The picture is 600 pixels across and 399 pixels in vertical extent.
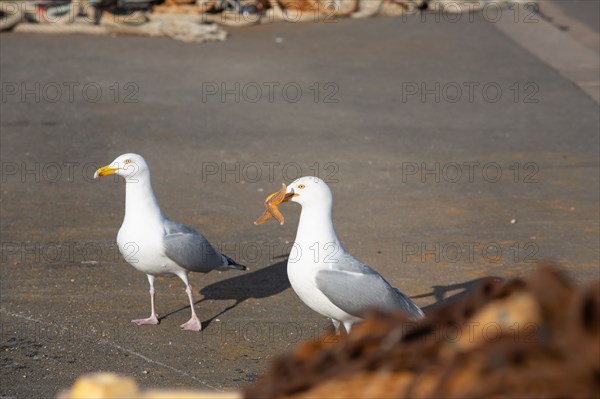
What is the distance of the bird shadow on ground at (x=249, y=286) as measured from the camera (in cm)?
851

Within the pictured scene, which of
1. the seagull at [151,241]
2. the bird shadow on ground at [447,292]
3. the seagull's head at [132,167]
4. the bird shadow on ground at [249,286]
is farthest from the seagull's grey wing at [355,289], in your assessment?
the seagull's head at [132,167]

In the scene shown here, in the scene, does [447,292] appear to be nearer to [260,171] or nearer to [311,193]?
[311,193]

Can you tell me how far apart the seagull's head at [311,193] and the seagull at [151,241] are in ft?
3.73

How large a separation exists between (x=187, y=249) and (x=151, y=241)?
0.28 meters

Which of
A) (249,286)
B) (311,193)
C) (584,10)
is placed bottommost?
(249,286)

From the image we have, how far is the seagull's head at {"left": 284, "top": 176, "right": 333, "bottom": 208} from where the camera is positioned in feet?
22.8

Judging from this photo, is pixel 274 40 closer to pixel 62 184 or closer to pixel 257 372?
pixel 62 184

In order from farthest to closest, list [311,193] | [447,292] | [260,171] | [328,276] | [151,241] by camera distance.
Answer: [260,171], [447,292], [151,241], [311,193], [328,276]

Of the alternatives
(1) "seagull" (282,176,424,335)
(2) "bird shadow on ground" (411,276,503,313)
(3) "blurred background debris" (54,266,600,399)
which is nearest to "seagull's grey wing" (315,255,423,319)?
(1) "seagull" (282,176,424,335)

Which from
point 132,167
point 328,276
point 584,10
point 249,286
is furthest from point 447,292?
point 584,10

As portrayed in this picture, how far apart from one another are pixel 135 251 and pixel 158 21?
Answer: 11.4 m

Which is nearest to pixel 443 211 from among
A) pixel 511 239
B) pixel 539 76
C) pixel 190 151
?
pixel 511 239

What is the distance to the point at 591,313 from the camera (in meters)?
1.66

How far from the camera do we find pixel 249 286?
8711mm
